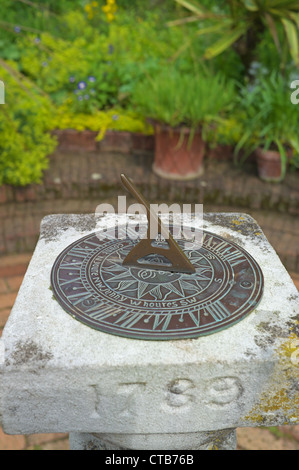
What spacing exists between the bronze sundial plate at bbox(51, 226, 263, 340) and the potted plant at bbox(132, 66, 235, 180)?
1.77 metres

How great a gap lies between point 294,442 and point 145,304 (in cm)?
111

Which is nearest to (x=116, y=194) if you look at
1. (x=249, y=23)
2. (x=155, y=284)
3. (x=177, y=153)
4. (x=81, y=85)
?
(x=177, y=153)

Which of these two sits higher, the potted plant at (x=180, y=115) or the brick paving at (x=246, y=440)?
the potted plant at (x=180, y=115)

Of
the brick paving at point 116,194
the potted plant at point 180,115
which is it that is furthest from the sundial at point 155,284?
the potted plant at point 180,115

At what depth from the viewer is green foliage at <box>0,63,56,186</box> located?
3314 mm

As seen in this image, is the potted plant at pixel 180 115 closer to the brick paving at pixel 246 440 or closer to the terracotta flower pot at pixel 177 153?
the terracotta flower pot at pixel 177 153

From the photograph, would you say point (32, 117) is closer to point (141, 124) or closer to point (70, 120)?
point (70, 120)

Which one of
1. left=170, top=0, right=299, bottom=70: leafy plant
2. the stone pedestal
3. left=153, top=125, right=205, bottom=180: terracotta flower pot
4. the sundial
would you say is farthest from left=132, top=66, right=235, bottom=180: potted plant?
the stone pedestal

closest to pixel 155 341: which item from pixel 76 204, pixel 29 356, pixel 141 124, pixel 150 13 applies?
pixel 29 356

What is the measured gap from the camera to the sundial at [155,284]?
1.48m

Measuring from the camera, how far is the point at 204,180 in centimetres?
367

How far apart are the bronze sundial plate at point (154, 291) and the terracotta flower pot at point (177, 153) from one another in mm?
1766

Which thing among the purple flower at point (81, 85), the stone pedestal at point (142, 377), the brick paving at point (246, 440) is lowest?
the brick paving at point (246, 440)

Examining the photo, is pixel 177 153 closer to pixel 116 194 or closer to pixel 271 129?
pixel 116 194
